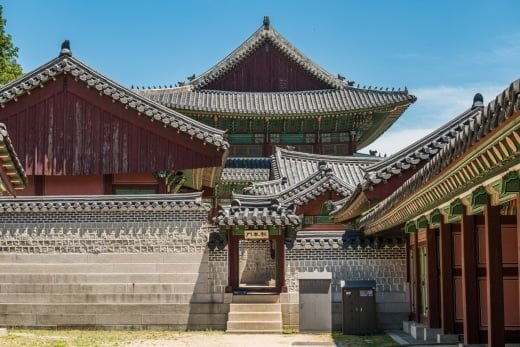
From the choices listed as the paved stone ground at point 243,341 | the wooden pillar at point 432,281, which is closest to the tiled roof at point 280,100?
the paved stone ground at point 243,341

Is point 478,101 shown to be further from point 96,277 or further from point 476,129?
point 96,277

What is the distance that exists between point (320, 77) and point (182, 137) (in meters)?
19.7

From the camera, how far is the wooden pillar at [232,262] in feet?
68.5

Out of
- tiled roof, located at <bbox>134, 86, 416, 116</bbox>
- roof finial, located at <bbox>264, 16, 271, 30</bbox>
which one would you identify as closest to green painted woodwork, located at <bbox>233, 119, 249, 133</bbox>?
tiled roof, located at <bbox>134, 86, 416, 116</bbox>

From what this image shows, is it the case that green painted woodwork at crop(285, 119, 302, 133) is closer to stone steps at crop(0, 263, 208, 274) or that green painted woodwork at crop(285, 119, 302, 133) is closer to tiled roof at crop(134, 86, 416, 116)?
tiled roof at crop(134, 86, 416, 116)

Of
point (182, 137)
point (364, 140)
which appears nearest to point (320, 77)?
point (364, 140)

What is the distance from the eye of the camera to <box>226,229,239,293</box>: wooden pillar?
20891 millimetres

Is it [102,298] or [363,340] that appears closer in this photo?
[363,340]

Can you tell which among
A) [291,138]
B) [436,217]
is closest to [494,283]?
[436,217]

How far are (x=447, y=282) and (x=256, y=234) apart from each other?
674 cm

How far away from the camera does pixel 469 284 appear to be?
43.7 feet

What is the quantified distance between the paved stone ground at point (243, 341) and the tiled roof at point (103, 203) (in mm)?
3674

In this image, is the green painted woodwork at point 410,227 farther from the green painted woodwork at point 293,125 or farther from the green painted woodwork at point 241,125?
the green painted woodwork at point 241,125

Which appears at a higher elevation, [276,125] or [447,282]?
[276,125]
